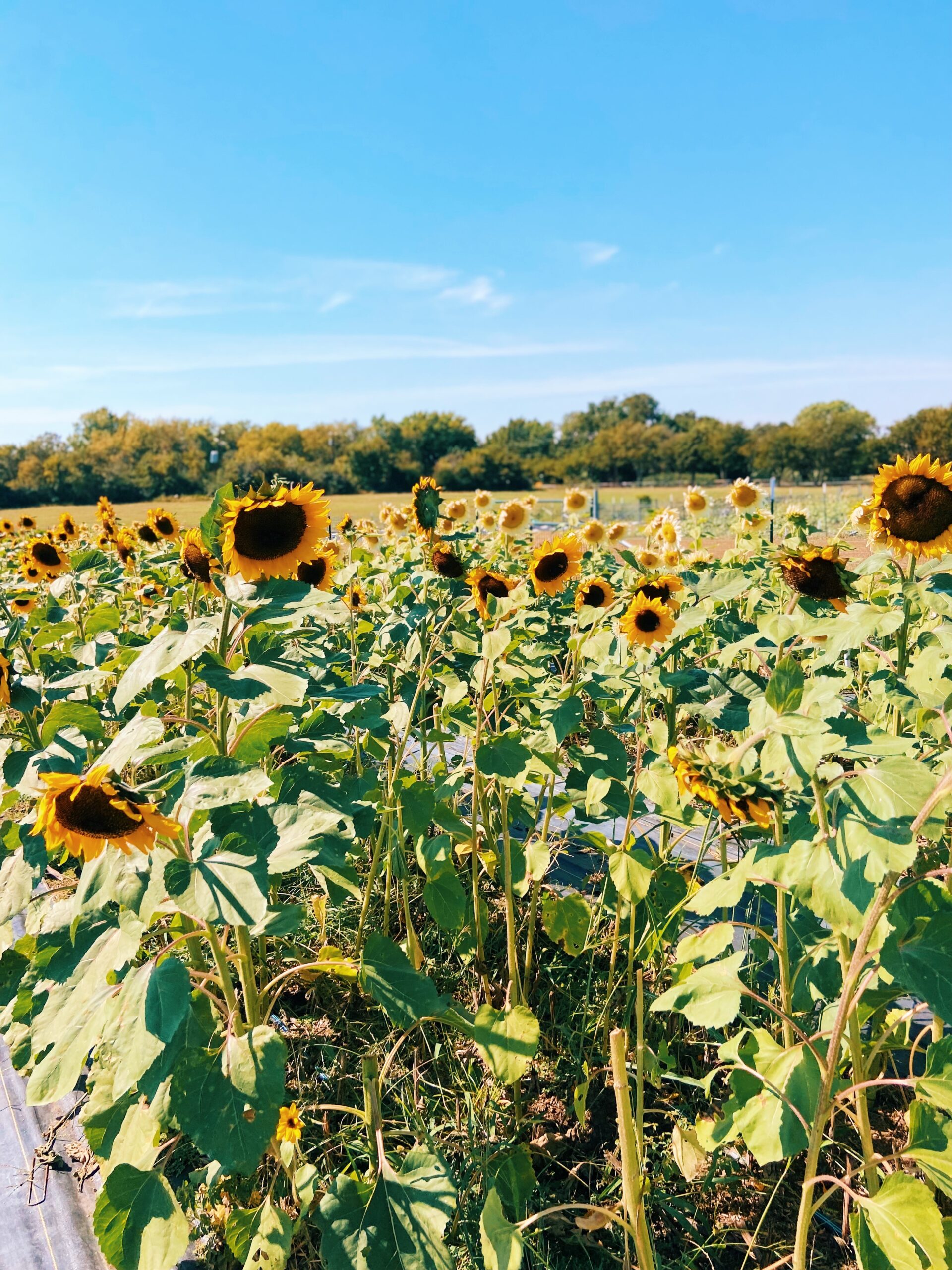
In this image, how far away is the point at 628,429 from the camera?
72.4m

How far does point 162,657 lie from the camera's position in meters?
1.28

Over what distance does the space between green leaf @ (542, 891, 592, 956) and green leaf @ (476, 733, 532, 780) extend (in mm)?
446

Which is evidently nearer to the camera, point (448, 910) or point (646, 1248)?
point (646, 1248)

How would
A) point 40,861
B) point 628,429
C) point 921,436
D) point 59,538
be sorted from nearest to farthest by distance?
point 40,861, point 59,538, point 921,436, point 628,429

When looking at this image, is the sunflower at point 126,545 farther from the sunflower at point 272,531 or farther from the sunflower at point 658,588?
the sunflower at point 658,588

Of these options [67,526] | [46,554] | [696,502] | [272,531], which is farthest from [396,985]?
[67,526]

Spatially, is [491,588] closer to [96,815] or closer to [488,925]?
[488,925]

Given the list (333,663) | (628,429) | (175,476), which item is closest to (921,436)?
(628,429)

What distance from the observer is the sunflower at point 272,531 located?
1.64m

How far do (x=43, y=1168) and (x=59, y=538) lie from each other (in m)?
5.73

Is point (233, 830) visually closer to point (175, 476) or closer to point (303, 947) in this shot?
point (303, 947)

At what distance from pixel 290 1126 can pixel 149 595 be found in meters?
3.37

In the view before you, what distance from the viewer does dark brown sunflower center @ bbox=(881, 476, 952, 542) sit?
207 cm

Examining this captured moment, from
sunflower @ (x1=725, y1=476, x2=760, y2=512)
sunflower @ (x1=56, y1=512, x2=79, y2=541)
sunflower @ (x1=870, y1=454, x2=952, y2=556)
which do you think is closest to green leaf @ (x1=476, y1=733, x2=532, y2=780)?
sunflower @ (x1=870, y1=454, x2=952, y2=556)
